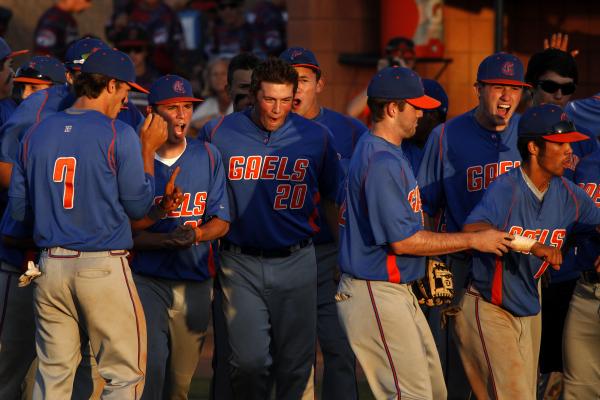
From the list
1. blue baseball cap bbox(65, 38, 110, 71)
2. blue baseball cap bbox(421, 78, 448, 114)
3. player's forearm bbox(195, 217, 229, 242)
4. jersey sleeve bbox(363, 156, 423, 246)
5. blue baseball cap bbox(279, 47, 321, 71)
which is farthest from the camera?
blue baseball cap bbox(421, 78, 448, 114)

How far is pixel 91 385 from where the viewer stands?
802cm

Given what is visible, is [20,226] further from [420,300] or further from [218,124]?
[420,300]

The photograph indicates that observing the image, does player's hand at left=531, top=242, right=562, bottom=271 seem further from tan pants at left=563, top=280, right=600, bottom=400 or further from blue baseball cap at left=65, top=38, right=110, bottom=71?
blue baseball cap at left=65, top=38, right=110, bottom=71

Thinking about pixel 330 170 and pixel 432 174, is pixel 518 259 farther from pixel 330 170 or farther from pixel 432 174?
pixel 330 170

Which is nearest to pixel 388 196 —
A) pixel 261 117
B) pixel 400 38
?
pixel 261 117

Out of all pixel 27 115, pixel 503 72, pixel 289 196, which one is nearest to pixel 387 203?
pixel 289 196

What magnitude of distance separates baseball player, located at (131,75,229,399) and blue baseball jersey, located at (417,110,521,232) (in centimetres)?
133

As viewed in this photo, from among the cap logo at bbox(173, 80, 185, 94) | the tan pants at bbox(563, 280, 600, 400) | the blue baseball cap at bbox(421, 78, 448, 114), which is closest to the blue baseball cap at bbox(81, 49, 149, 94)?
the cap logo at bbox(173, 80, 185, 94)

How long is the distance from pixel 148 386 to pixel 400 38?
588 centimetres

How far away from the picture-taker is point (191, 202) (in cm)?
786

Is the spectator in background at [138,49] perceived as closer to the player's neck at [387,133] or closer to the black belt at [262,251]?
the black belt at [262,251]

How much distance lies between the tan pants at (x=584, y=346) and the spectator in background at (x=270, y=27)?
307 inches

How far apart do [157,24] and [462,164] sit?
8.01 metres

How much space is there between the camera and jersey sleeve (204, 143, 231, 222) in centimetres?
778
